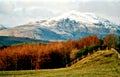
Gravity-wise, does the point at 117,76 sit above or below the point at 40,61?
above

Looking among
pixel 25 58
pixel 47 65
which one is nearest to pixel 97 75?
pixel 47 65

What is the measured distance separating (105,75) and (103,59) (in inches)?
1337

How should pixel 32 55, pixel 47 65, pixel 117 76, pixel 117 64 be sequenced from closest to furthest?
pixel 117 76, pixel 117 64, pixel 47 65, pixel 32 55

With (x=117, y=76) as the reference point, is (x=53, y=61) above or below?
below

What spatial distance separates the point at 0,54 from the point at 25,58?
1670 centimetres

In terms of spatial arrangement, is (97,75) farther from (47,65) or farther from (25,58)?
(25,58)

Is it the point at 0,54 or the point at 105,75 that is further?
the point at 0,54

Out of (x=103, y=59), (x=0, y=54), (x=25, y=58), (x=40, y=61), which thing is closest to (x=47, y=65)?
(x=40, y=61)

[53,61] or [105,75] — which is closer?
[105,75]

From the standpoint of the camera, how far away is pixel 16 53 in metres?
196

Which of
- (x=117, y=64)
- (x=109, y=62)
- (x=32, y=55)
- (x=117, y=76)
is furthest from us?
(x=32, y=55)

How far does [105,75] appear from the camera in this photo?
185 feet

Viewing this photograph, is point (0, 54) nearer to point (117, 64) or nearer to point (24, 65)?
point (24, 65)

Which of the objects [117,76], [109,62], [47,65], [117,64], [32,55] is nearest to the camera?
[117,76]
